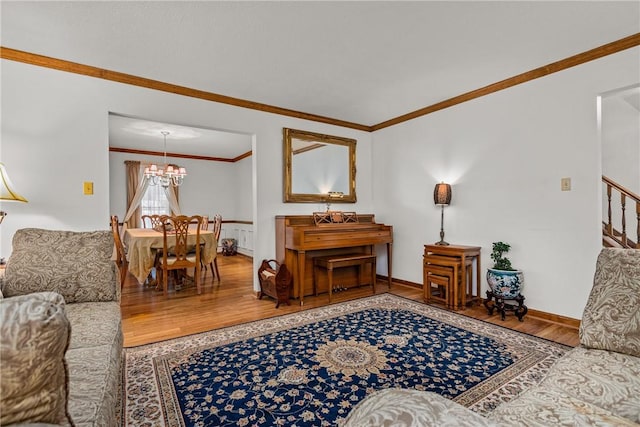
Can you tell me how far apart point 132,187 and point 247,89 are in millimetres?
4680

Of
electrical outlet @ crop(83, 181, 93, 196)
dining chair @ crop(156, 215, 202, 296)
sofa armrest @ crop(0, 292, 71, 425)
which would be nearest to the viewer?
sofa armrest @ crop(0, 292, 71, 425)

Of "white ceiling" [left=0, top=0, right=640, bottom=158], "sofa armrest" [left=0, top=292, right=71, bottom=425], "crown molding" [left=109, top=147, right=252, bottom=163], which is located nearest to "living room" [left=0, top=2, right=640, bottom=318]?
"white ceiling" [left=0, top=0, right=640, bottom=158]

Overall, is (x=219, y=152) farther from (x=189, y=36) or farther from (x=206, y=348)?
(x=206, y=348)

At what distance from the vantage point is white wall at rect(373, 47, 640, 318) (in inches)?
108

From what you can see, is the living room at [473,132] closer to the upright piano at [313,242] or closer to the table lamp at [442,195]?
the table lamp at [442,195]

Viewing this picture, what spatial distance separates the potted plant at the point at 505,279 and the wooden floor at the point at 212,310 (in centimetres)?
25

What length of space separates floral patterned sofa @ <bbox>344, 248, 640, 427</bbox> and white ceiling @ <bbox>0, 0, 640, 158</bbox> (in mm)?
1830

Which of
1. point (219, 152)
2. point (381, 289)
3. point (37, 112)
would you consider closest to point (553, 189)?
point (381, 289)

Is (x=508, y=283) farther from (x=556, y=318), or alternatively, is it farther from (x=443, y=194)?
(x=443, y=194)

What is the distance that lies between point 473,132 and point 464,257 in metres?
1.45

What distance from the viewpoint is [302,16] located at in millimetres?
2197

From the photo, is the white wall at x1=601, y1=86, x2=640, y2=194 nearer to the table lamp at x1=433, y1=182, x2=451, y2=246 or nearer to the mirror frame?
the table lamp at x1=433, y1=182, x2=451, y2=246

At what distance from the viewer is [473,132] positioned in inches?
142

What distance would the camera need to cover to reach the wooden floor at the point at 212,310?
273 cm
